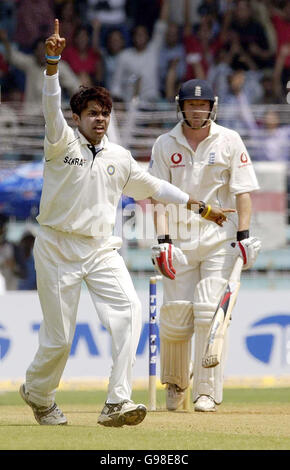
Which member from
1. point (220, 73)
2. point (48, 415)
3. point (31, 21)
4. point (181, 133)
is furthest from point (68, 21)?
point (48, 415)

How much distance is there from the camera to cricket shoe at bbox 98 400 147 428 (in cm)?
721

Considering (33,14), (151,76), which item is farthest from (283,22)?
(33,14)

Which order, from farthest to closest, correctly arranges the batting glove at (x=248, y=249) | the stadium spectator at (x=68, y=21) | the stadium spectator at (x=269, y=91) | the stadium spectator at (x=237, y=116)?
the stadium spectator at (x=68, y=21) < the stadium spectator at (x=269, y=91) < the stadium spectator at (x=237, y=116) < the batting glove at (x=248, y=249)

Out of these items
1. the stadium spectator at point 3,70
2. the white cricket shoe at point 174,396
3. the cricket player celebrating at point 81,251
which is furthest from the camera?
the stadium spectator at point 3,70

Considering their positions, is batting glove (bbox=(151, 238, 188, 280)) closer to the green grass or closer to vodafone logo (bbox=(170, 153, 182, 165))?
vodafone logo (bbox=(170, 153, 182, 165))

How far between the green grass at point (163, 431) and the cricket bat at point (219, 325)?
0.44m

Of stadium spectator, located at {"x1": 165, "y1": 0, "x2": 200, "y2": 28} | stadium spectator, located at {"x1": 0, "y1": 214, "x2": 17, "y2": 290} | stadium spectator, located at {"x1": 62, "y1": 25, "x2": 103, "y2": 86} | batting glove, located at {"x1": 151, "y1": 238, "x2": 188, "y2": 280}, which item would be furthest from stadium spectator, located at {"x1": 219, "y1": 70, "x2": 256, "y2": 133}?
batting glove, located at {"x1": 151, "y1": 238, "x2": 188, "y2": 280}

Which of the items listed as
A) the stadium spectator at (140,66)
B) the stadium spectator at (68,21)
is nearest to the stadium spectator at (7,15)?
the stadium spectator at (68,21)

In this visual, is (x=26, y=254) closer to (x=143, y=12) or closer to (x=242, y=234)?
(x=143, y=12)

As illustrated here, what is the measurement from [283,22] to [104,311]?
11.9 m

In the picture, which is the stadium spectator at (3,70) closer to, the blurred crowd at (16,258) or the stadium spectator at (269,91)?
the blurred crowd at (16,258)

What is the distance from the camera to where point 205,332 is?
29.7 feet

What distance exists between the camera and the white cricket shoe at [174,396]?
9359 millimetres

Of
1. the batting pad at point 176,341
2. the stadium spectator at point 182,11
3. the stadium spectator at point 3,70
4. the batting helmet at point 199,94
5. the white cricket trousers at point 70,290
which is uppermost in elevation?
the stadium spectator at point 182,11
